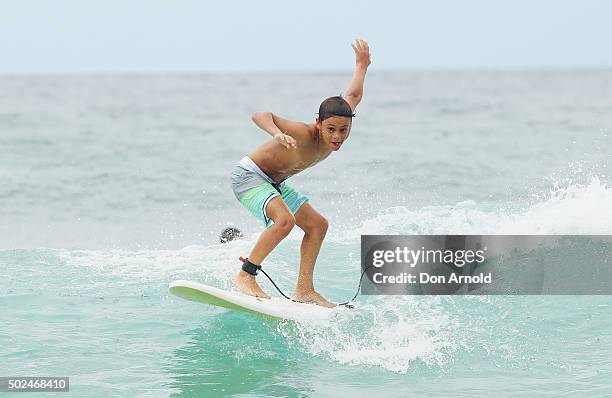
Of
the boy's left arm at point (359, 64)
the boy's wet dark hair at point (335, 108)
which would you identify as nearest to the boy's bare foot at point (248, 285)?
the boy's wet dark hair at point (335, 108)

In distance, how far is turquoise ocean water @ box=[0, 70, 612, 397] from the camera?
6.45m

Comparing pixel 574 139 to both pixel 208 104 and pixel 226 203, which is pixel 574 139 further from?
pixel 208 104

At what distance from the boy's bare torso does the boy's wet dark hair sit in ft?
0.79

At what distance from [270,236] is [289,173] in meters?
0.58

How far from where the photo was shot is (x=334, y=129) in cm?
675

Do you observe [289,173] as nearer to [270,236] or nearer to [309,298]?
[270,236]

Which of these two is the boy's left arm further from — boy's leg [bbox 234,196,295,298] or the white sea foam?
the white sea foam

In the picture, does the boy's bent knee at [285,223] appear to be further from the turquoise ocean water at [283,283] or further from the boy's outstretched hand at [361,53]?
the boy's outstretched hand at [361,53]

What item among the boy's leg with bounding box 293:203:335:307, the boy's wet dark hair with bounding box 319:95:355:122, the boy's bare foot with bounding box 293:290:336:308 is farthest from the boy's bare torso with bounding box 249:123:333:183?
the boy's bare foot with bounding box 293:290:336:308

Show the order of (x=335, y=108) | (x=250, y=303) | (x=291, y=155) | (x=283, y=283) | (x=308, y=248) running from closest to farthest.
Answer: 1. (x=335, y=108)
2. (x=250, y=303)
3. (x=291, y=155)
4. (x=308, y=248)
5. (x=283, y=283)

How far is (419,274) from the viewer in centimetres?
890

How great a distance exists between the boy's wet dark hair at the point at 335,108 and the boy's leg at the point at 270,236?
2.58ft

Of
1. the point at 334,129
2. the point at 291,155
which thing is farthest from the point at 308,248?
the point at 334,129

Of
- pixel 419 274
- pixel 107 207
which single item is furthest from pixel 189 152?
pixel 419 274
